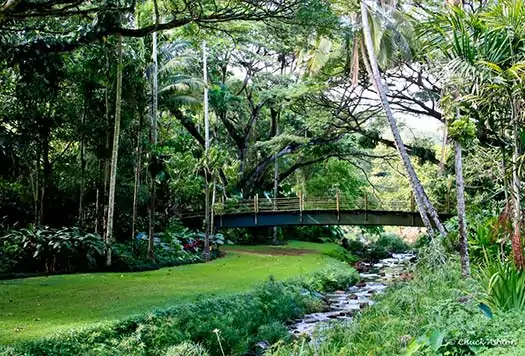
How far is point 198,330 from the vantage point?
241 inches

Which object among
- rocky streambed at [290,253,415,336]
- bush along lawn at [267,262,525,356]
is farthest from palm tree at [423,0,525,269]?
rocky streambed at [290,253,415,336]

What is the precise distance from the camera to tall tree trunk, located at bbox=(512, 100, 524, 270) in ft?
15.4

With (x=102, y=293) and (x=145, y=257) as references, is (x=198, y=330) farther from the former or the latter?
(x=145, y=257)

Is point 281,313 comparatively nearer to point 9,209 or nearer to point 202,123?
point 9,209

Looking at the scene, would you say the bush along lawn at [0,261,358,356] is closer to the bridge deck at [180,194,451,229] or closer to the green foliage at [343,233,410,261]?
the bridge deck at [180,194,451,229]

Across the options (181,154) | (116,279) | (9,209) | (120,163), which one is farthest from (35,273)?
(181,154)

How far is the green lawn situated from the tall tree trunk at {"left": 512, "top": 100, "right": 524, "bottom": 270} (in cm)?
440

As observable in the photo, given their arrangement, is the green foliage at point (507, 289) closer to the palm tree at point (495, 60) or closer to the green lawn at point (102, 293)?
the palm tree at point (495, 60)

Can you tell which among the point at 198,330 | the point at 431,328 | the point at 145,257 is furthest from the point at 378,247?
the point at 431,328

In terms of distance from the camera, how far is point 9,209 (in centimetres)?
1188

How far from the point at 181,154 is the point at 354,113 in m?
6.36

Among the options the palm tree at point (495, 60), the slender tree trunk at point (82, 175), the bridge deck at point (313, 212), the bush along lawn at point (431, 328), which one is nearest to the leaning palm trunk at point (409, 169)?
the bush along lawn at point (431, 328)

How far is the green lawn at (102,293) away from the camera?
5.54 metres

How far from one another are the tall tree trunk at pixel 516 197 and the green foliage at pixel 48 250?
7.83 meters
